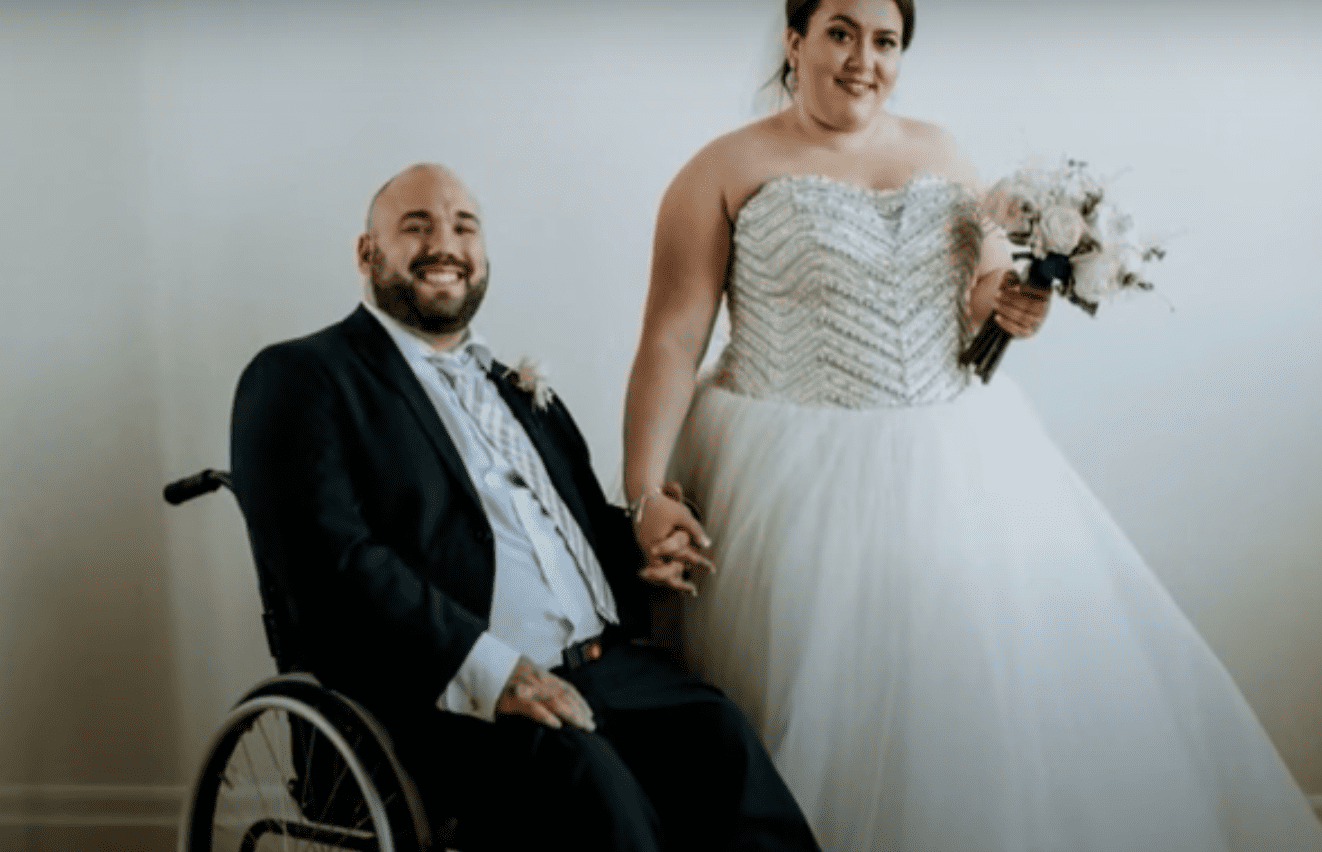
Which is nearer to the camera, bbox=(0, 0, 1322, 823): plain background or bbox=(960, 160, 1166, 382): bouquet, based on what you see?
bbox=(960, 160, 1166, 382): bouquet

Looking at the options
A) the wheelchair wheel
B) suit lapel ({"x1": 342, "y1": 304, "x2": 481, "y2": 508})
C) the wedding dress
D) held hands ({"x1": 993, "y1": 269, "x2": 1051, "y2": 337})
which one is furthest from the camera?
held hands ({"x1": 993, "y1": 269, "x2": 1051, "y2": 337})

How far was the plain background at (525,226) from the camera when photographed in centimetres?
275

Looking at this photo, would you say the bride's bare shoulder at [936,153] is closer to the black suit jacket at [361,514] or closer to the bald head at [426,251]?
the bald head at [426,251]

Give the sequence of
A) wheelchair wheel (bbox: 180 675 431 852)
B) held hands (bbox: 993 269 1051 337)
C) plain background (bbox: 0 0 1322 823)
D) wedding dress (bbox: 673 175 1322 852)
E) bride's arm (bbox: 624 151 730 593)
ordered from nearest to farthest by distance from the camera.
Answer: wheelchair wheel (bbox: 180 675 431 852) → wedding dress (bbox: 673 175 1322 852) → held hands (bbox: 993 269 1051 337) → bride's arm (bbox: 624 151 730 593) → plain background (bbox: 0 0 1322 823)

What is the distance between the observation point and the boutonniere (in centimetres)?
223

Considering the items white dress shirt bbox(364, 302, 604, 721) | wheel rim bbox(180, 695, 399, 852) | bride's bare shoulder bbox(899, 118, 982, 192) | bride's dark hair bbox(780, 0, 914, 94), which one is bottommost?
wheel rim bbox(180, 695, 399, 852)

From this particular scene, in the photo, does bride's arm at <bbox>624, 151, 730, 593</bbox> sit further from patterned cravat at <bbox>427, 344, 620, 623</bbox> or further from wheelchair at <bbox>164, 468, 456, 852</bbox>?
wheelchair at <bbox>164, 468, 456, 852</bbox>

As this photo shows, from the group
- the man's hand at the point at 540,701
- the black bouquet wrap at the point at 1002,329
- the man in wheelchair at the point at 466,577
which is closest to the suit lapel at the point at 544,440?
the man in wheelchair at the point at 466,577

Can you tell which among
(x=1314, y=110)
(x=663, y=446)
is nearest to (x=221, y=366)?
(x=663, y=446)

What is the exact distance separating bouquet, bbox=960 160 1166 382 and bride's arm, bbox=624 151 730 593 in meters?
0.49

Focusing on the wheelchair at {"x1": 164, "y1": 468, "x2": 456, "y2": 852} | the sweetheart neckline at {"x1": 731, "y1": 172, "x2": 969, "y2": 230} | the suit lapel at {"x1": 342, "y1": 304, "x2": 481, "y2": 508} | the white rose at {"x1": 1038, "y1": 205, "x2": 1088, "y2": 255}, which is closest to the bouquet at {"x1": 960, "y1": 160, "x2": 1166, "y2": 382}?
the white rose at {"x1": 1038, "y1": 205, "x2": 1088, "y2": 255}

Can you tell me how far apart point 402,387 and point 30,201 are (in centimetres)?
127

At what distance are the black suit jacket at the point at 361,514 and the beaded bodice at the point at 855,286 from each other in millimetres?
588

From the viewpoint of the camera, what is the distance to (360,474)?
200 centimetres
